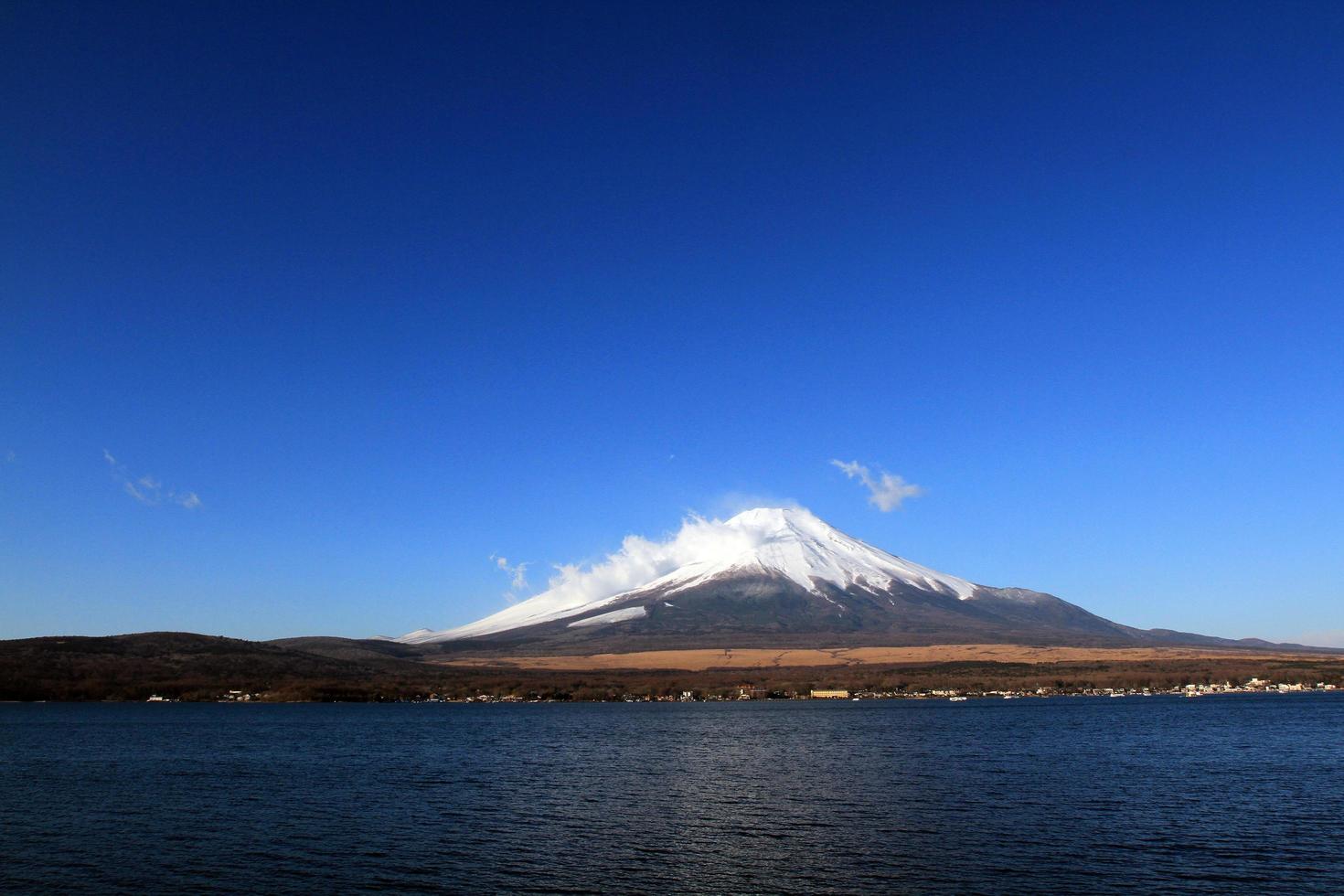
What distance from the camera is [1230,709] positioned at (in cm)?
9856

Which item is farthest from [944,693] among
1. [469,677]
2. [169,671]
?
[169,671]

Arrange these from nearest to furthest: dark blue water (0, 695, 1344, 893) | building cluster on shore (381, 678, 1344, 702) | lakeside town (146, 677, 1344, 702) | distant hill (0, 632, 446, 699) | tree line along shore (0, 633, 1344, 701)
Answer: dark blue water (0, 695, 1344, 893) → lakeside town (146, 677, 1344, 702) → building cluster on shore (381, 678, 1344, 702) → distant hill (0, 632, 446, 699) → tree line along shore (0, 633, 1344, 701)

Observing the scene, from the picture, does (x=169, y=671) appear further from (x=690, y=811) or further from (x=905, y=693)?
(x=690, y=811)

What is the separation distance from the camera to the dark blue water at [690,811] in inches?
1084

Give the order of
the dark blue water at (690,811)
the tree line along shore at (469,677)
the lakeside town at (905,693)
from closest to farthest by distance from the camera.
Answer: the dark blue water at (690,811) < the lakeside town at (905,693) < the tree line along shore at (469,677)

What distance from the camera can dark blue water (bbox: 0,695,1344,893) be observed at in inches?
1084

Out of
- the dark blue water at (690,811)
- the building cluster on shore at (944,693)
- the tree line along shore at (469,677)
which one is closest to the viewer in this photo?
the dark blue water at (690,811)

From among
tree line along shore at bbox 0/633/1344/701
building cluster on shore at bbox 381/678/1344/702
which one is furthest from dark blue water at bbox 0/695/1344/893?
tree line along shore at bbox 0/633/1344/701

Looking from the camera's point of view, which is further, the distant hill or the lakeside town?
the distant hill

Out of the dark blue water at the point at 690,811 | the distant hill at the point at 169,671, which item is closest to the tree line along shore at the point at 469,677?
the distant hill at the point at 169,671

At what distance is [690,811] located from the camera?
38688 millimetres

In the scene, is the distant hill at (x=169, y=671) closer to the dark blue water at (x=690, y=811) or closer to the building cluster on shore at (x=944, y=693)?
the building cluster on shore at (x=944, y=693)

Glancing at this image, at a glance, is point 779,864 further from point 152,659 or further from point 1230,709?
point 152,659

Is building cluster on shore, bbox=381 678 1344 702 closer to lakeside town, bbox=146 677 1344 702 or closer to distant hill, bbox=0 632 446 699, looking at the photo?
lakeside town, bbox=146 677 1344 702
